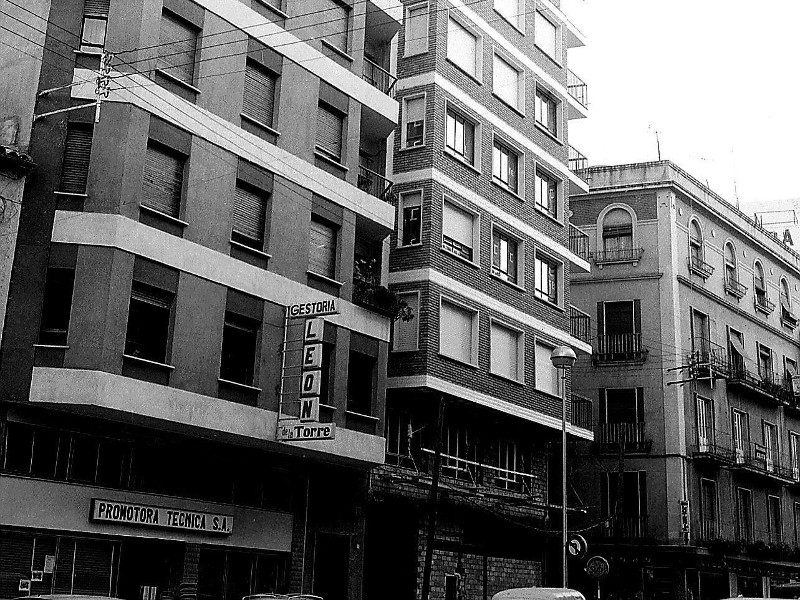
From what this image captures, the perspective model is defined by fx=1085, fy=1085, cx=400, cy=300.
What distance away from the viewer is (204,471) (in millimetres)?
23406

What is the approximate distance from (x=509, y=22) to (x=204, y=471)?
64.4ft

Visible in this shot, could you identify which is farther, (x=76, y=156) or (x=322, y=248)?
(x=322, y=248)

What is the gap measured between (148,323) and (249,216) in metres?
4.14

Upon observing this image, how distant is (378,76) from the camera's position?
30516 mm

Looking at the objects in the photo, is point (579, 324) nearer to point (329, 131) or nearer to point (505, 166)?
point (505, 166)

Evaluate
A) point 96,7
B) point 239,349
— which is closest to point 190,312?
point 239,349

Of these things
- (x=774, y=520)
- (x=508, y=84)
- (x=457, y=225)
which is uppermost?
(x=508, y=84)

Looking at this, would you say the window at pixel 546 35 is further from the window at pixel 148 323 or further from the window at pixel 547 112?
the window at pixel 148 323

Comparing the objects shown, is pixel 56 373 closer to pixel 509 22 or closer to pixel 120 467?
pixel 120 467

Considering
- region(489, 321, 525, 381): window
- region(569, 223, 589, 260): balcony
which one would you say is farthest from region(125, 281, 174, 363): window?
region(569, 223, 589, 260): balcony

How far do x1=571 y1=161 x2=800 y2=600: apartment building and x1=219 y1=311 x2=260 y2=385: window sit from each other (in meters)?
18.7

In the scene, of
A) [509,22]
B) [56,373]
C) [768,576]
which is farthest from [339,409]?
[768,576]

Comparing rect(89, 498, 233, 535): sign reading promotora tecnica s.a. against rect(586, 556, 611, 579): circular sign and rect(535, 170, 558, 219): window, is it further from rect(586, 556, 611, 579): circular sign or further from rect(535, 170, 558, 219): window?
rect(535, 170, 558, 219): window

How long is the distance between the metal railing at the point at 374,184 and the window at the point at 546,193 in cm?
780
